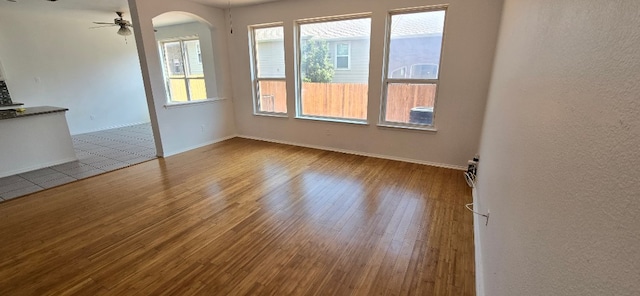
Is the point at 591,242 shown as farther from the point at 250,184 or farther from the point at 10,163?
the point at 10,163

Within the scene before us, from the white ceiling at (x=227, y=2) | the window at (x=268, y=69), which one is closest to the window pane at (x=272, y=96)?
the window at (x=268, y=69)

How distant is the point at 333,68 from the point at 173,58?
530 cm

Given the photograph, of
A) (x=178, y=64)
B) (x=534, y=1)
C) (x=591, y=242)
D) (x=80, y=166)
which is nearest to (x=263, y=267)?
(x=591, y=242)

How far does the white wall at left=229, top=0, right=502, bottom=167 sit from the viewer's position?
3.52 m

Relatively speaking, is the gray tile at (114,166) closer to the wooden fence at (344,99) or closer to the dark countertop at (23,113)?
the dark countertop at (23,113)

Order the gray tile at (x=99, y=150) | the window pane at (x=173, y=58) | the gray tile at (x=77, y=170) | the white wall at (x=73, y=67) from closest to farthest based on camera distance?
the gray tile at (x=77, y=170) < the gray tile at (x=99, y=150) < the white wall at (x=73, y=67) < the window pane at (x=173, y=58)

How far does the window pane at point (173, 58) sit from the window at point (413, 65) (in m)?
5.92

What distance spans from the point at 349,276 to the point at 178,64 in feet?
25.0

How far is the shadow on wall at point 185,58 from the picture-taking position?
6.46 metres

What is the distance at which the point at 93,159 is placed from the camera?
462 cm

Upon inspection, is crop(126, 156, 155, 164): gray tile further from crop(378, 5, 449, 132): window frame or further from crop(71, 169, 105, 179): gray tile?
crop(378, 5, 449, 132): window frame

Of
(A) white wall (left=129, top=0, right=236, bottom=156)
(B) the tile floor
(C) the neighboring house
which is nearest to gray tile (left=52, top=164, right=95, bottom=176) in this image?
(B) the tile floor

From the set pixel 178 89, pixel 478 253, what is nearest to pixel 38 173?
pixel 178 89

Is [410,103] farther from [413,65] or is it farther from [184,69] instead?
[184,69]
